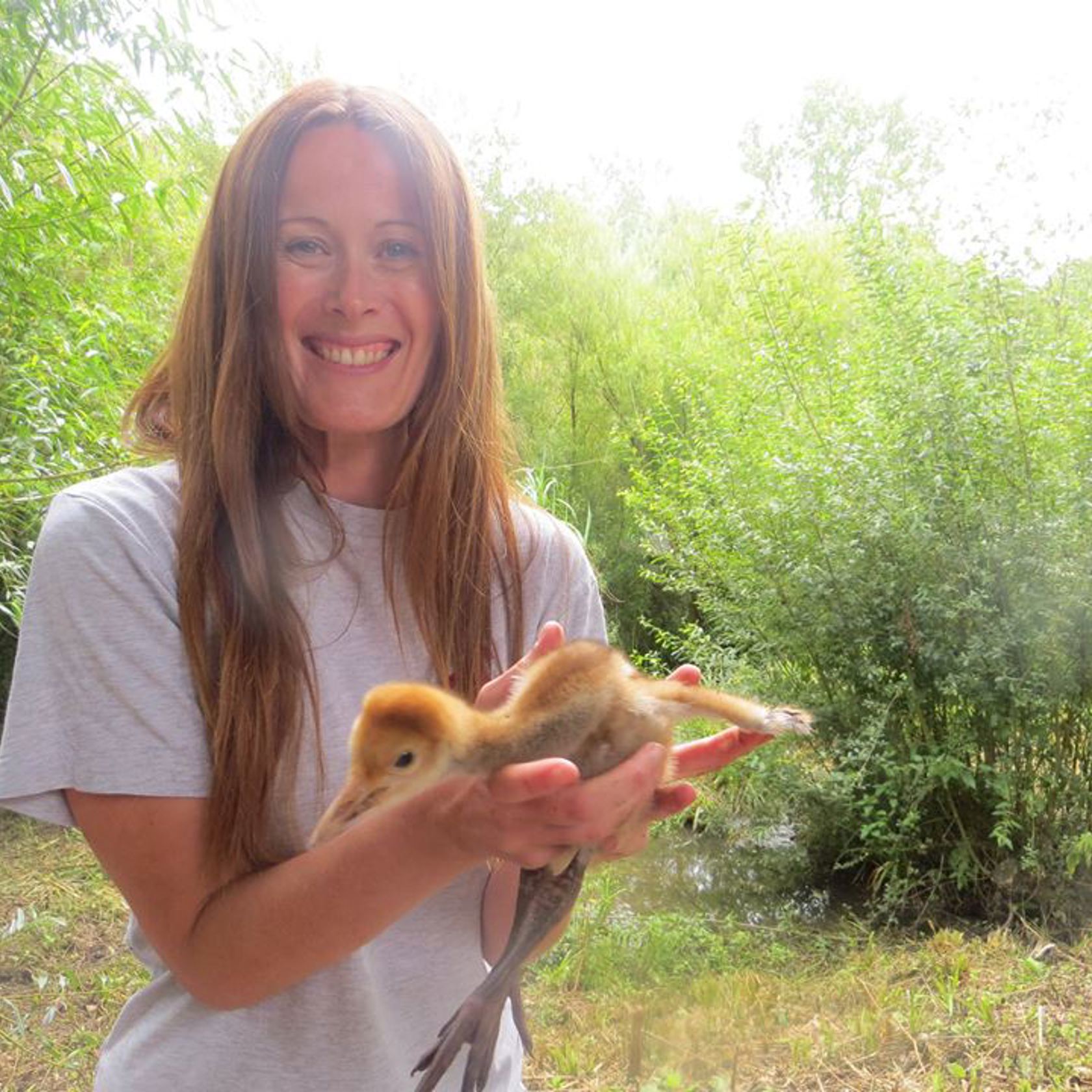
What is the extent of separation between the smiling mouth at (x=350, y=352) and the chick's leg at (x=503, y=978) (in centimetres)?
36

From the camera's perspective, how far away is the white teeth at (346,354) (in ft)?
2.42

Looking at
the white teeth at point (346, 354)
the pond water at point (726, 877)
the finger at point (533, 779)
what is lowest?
the pond water at point (726, 877)

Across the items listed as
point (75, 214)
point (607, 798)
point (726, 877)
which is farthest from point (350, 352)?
point (726, 877)

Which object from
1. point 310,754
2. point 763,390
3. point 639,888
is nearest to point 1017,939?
point 639,888

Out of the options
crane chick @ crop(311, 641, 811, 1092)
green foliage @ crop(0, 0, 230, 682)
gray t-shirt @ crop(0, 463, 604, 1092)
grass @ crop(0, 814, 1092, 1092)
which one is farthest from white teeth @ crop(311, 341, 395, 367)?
grass @ crop(0, 814, 1092, 1092)

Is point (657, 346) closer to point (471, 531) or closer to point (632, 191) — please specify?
point (632, 191)

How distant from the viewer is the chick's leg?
661mm

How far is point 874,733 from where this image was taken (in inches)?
121

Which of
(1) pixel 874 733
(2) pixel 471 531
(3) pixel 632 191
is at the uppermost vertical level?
(3) pixel 632 191

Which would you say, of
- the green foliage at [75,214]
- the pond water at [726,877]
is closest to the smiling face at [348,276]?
the green foliage at [75,214]

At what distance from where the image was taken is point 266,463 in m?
0.81

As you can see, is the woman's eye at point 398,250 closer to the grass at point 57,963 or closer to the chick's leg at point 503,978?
the chick's leg at point 503,978

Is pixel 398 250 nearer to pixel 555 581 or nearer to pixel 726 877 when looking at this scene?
pixel 555 581

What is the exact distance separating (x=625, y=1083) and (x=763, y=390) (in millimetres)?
2091
